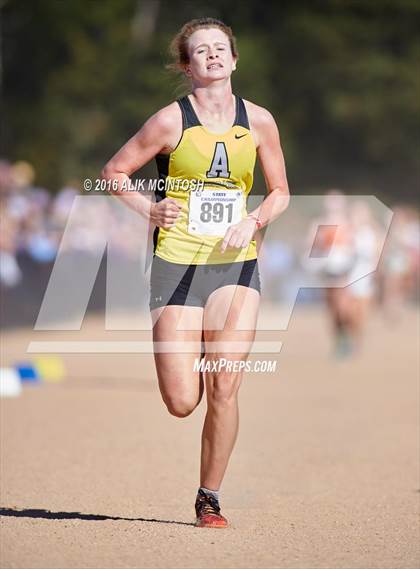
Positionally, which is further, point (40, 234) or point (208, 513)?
point (40, 234)

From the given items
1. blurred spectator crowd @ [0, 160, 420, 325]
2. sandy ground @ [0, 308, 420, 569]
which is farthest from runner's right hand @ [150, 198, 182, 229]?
blurred spectator crowd @ [0, 160, 420, 325]

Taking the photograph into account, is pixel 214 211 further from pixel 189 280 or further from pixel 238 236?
pixel 189 280

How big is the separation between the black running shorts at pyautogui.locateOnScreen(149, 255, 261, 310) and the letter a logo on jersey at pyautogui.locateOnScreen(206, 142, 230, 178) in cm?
42

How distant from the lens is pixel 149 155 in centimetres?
618

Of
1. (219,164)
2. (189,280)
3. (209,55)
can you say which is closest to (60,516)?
(189,280)

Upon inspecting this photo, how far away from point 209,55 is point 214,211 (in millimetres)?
714

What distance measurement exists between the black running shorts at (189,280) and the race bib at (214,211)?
0.17m

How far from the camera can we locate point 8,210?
61.9 ft

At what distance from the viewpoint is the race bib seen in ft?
20.3

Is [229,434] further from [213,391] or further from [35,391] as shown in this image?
[35,391]

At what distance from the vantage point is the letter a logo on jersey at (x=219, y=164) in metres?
6.11

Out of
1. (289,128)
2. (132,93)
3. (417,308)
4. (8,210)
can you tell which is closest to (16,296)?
(8,210)

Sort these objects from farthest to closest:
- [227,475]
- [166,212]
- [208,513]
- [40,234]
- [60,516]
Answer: [40,234] → [227,475] → [60,516] → [208,513] → [166,212]

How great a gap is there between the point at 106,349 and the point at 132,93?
960 inches
